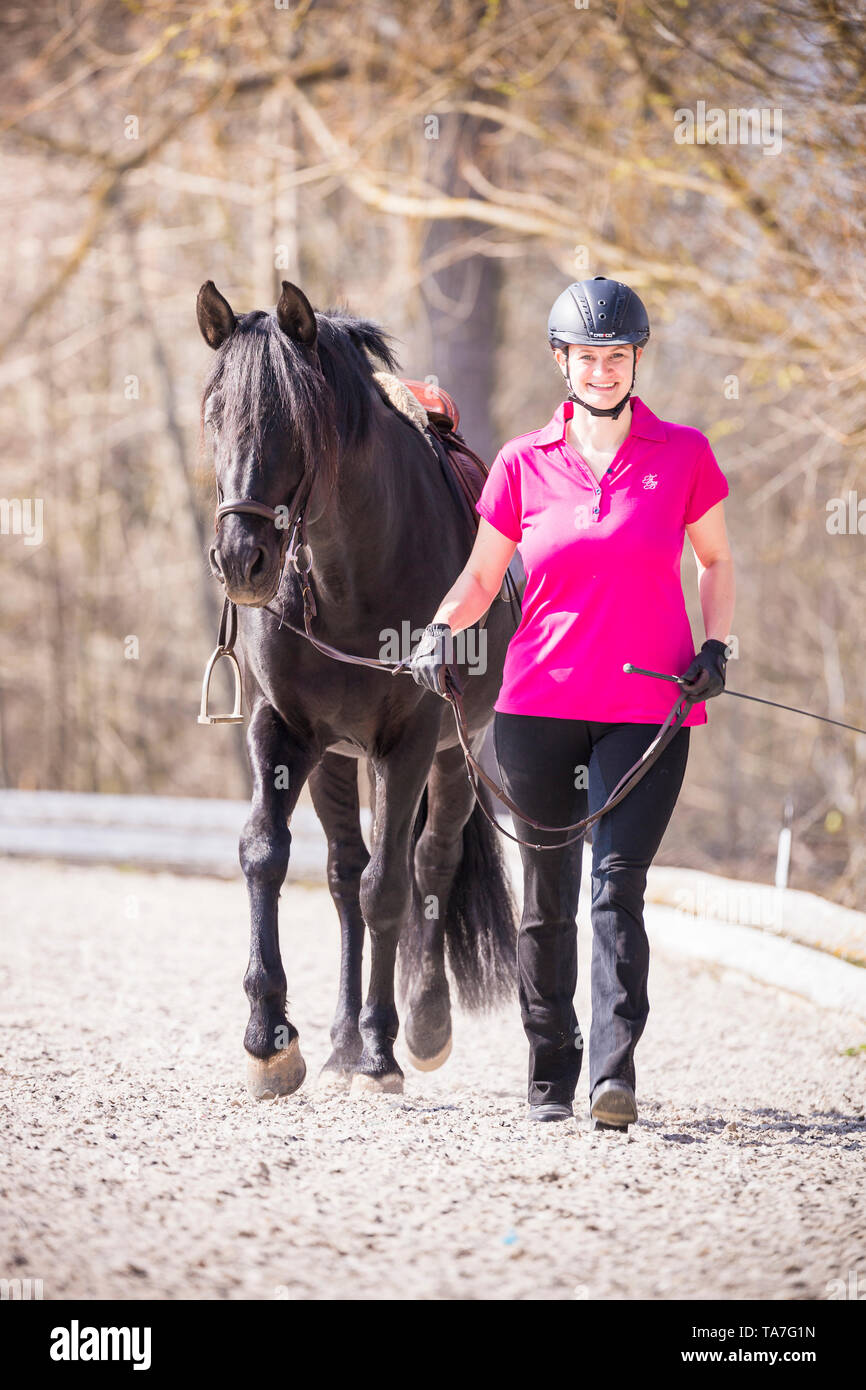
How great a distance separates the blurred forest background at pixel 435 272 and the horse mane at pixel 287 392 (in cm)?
24

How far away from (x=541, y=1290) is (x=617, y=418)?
6.96ft

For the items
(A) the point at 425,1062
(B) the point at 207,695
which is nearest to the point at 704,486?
(B) the point at 207,695

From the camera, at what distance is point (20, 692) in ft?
52.8

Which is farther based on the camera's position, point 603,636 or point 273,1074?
point 273,1074

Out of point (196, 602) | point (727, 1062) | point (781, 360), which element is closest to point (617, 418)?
point (727, 1062)

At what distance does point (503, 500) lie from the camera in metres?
3.78

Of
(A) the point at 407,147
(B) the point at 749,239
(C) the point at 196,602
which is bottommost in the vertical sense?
(C) the point at 196,602

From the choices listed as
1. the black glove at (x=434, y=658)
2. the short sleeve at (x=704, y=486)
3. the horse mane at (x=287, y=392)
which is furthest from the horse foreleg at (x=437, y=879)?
the short sleeve at (x=704, y=486)

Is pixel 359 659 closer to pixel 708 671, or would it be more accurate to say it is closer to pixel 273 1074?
pixel 708 671

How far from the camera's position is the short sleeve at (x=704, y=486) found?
3.64 m

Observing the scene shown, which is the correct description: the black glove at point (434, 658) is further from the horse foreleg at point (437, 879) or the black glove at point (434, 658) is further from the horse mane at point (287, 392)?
the horse foreleg at point (437, 879)

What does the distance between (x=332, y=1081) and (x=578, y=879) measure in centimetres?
112

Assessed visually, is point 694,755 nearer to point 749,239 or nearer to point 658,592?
point 749,239

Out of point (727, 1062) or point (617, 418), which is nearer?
point (617, 418)
